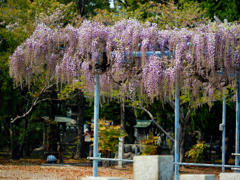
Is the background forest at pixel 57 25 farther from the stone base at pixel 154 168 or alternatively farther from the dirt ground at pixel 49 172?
the stone base at pixel 154 168

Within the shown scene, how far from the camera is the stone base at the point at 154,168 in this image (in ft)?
11.3

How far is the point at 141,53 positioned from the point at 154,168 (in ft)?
17.2

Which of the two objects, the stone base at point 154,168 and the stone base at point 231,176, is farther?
the stone base at point 231,176

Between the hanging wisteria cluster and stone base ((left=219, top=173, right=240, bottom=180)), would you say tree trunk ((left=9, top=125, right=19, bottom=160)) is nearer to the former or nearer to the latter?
the hanging wisteria cluster

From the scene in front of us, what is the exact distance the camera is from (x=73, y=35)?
882 centimetres

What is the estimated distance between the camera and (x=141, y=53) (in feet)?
27.6

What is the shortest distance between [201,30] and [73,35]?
3.30m

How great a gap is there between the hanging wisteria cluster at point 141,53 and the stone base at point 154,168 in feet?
16.1

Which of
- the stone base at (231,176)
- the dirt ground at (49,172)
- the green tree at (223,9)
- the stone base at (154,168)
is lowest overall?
the dirt ground at (49,172)

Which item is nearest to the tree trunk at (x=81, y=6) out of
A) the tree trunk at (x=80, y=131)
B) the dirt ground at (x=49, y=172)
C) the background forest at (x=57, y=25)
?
the background forest at (x=57, y=25)

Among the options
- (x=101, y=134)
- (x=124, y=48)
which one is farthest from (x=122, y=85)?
(x=101, y=134)

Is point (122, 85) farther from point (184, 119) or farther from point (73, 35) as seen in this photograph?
point (184, 119)

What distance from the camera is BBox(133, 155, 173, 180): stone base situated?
3.45 meters

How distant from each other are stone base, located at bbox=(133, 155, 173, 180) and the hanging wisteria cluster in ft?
16.1
